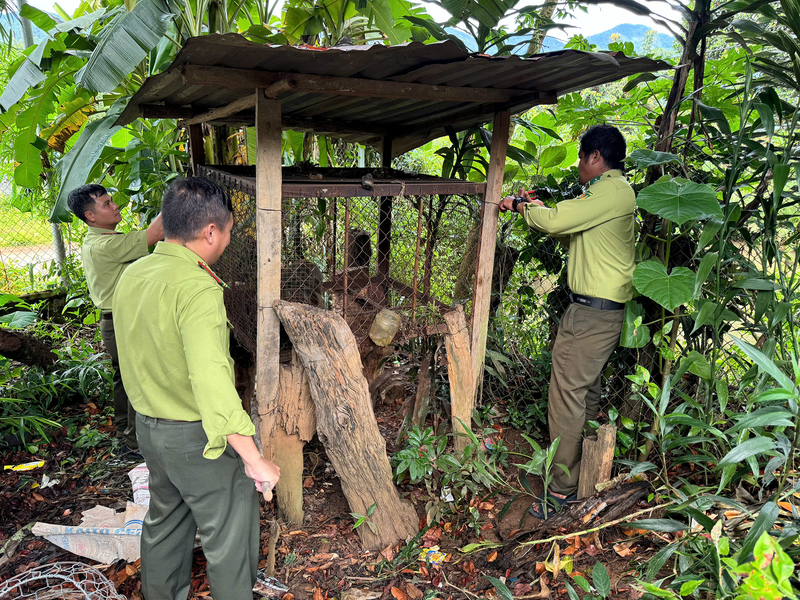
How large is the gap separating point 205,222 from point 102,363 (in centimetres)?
287

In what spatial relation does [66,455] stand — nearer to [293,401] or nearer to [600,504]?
[293,401]

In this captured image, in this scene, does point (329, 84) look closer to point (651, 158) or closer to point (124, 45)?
point (124, 45)

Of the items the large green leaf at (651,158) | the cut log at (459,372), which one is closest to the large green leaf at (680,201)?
the large green leaf at (651,158)

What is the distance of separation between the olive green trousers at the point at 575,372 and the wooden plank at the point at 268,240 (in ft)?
4.93

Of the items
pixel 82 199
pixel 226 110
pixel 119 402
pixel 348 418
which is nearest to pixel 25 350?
pixel 119 402

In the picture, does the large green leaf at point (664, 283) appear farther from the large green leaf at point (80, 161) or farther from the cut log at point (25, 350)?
the cut log at point (25, 350)

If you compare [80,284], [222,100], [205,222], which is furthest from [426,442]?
[80,284]

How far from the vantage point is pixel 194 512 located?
6.43ft

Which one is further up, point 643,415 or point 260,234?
point 260,234

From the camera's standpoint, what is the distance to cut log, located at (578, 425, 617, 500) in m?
2.48

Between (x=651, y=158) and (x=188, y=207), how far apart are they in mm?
1940

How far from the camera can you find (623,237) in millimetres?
2643

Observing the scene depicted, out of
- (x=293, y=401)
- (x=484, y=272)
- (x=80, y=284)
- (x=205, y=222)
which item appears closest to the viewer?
(x=205, y=222)

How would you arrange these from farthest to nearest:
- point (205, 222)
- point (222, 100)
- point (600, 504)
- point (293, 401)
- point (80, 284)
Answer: point (80, 284), point (222, 100), point (293, 401), point (600, 504), point (205, 222)
